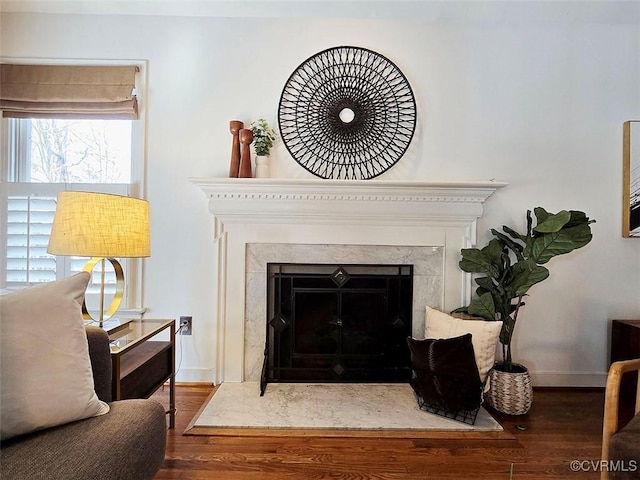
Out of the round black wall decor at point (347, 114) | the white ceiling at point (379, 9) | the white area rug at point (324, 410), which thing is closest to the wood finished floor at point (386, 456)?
the white area rug at point (324, 410)

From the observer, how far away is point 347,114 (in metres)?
2.32

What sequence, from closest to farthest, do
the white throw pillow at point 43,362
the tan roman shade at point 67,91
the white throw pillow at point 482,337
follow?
the white throw pillow at point 43,362, the white throw pillow at point 482,337, the tan roman shade at point 67,91

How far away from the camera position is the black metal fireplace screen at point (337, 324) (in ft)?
7.56

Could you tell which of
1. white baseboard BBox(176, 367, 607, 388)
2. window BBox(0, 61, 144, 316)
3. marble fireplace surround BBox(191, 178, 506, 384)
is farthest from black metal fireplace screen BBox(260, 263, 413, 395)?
window BBox(0, 61, 144, 316)

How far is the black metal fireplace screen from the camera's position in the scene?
7.56 feet

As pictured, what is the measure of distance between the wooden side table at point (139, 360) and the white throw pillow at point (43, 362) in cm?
30

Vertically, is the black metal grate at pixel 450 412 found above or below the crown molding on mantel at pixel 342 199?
below

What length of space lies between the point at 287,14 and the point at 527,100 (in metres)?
1.69

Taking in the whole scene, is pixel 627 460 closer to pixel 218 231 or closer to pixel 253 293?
pixel 253 293

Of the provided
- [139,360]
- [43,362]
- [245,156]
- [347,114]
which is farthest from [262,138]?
[43,362]

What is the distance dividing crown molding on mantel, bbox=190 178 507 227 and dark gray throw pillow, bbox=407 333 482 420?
2.68ft

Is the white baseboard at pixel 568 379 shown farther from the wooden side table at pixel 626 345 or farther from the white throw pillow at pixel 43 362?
the white throw pillow at pixel 43 362

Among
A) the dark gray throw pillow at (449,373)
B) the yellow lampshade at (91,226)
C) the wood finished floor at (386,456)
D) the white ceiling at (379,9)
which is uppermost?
the white ceiling at (379,9)

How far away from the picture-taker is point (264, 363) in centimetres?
219
